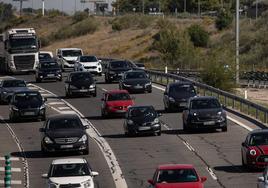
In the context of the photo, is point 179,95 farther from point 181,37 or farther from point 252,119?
point 181,37

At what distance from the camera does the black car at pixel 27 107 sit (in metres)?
47.8

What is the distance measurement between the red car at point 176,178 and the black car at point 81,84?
32484 millimetres

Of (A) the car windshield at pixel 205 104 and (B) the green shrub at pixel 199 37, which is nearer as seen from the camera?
(A) the car windshield at pixel 205 104

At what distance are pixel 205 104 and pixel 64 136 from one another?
26.9 feet

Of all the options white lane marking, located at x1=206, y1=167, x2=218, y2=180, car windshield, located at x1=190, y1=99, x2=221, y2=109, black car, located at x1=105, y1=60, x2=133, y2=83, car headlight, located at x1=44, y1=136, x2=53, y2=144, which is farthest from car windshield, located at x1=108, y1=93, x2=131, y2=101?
black car, located at x1=105, y1=60, x2=133, y2=83

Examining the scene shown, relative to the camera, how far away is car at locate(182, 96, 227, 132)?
135ft

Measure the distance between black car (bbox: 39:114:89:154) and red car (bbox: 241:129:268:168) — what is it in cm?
732

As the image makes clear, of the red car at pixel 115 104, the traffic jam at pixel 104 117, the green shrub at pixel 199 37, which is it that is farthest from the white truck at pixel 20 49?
the green shrub at pixel 199 37

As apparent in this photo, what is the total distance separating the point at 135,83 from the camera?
194 feet

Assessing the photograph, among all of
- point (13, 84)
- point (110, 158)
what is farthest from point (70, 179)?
point (13, 84)

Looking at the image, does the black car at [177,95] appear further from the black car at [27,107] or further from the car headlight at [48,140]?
the car headlight at [48,140]

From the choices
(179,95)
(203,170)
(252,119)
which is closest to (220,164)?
A: (203,170)

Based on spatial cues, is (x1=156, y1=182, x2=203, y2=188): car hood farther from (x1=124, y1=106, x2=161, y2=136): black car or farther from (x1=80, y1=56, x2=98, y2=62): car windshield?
(x1=80, y1=56, x2=98, y2=62): car windshield

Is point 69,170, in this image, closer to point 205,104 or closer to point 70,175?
point 70,175
